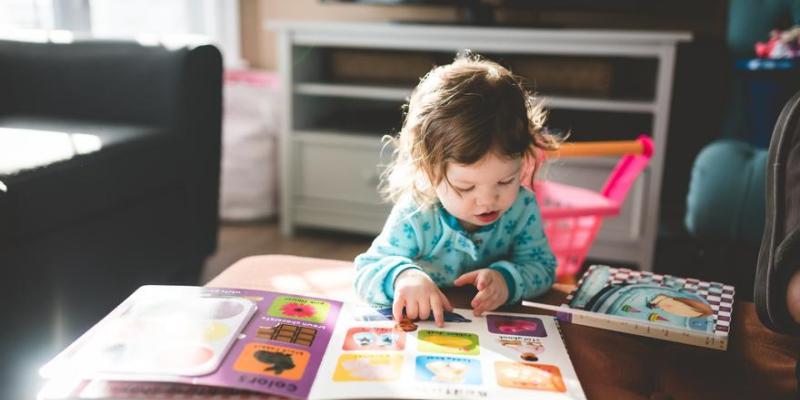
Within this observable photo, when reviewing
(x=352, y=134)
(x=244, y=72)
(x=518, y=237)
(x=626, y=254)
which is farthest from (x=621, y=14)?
(x=518, y=237)

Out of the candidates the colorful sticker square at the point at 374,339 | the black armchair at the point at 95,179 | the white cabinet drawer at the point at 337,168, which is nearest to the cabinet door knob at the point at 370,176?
the white cabinet drawer at the point at 337,168

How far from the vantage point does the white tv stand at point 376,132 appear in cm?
187

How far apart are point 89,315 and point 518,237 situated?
924 millimetres

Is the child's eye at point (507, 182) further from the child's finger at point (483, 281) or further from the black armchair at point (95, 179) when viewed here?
the black armchair at point (95, 179)

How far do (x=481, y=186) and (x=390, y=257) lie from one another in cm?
13

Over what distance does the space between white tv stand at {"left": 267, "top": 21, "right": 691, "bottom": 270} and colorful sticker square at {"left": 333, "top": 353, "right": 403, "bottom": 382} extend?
1.32 m

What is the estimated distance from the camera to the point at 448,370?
1.92ft

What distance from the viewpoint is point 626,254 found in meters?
1.97

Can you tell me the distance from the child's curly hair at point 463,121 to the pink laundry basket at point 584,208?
0.58 metres

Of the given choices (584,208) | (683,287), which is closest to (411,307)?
(683,287)

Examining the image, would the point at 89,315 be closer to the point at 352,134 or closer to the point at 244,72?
the point at 352,134

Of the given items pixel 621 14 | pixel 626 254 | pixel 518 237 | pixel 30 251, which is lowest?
pixel 626 254

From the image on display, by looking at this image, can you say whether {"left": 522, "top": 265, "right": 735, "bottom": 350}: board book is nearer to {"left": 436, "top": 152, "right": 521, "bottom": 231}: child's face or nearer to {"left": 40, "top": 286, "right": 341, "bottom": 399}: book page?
{"left": 436, "top": 152, "right": 521, "bottom": 231}: child's face

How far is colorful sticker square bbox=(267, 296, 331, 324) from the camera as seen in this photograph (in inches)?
26.5
